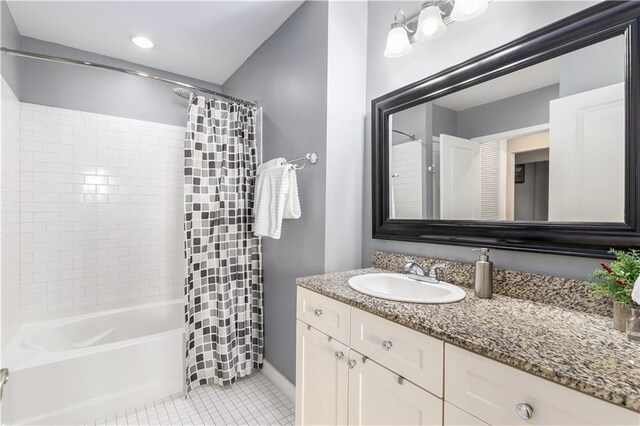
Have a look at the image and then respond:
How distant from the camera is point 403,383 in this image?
945 millimetres

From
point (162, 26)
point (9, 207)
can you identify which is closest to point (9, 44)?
point (162, 26)

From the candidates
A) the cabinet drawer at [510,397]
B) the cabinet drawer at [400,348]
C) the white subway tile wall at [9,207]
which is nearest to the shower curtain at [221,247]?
the white subway tile wall at [9,207]

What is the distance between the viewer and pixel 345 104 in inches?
69.4

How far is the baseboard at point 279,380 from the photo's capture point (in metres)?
1.95

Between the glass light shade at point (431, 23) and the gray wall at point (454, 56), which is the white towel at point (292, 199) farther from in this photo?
the glass light shade at point (431, 23)

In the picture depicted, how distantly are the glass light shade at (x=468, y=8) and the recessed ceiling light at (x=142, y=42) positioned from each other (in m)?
2.17

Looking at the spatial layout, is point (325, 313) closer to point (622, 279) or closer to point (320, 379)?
point (320, 379)

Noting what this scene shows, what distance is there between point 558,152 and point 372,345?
968mm

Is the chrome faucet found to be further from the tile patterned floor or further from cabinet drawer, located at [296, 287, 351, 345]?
the tile patterned floor

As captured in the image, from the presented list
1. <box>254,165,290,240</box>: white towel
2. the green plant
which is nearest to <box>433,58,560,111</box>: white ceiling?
the green plant

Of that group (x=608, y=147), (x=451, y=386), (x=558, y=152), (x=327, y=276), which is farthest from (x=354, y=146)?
(x=451, y=386)

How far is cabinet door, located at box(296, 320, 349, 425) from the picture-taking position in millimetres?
1195

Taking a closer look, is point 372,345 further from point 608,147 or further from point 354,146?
point 354,146

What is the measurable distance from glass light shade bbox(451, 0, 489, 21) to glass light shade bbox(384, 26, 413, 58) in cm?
26
